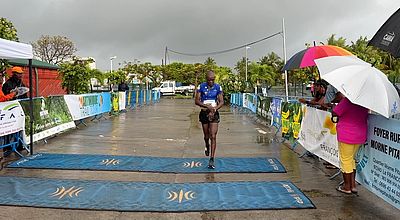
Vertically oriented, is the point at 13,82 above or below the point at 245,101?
above

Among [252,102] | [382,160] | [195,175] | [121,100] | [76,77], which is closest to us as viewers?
[382,160]

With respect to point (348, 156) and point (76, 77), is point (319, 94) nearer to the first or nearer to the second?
point (348, 156)

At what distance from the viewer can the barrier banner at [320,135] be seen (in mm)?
7687

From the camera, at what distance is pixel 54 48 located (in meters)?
50.6

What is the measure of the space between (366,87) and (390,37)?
0.82 meters

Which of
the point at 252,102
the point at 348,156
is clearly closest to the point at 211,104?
the point at 348,156

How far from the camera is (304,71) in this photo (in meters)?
31.0

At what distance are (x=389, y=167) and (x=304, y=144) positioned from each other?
13.7 feet

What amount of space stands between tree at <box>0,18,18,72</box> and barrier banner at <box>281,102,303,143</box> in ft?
26.9

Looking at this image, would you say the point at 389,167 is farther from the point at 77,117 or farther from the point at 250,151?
the point at 77,117

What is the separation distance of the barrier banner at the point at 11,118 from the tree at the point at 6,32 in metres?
3.61

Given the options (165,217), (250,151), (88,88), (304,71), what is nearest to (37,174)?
(165,217)

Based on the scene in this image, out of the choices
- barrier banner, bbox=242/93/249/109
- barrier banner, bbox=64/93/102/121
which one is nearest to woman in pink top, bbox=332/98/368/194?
barrier banner, bbox=64/93/102/121

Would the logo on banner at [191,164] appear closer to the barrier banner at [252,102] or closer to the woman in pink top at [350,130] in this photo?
the woman in pink top at [350,130]
